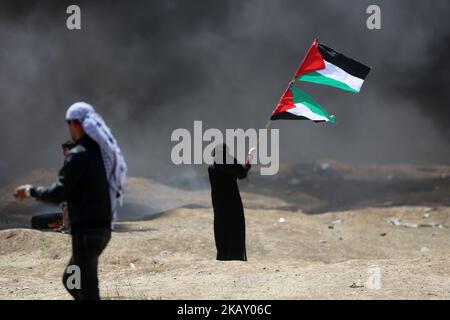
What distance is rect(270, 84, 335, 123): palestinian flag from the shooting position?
24.7 feet

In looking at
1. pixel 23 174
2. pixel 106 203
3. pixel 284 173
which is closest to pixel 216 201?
pixel 106 203

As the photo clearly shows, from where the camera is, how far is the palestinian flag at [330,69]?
7.55 m

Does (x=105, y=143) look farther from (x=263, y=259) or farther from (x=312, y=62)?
(x=263, y=259)

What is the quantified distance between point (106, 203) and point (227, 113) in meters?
18.1

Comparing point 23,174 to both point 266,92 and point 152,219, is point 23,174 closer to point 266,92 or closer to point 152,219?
point 152,219

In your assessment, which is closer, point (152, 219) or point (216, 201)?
point (216, 201)

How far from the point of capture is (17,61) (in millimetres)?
19094

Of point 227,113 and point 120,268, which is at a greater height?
point 227,113

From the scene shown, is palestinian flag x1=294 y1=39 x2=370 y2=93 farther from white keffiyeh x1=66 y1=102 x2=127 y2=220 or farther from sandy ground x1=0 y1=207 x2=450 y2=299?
white keffiyeh x1=66 y1=102 x2=127 y2=220

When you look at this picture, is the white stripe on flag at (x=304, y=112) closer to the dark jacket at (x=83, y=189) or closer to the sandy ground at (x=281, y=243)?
the sandy ground at (x=281, y=243)

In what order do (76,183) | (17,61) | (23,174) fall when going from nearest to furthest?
1. (76,183)
2. (23,174)
3. (17,61)

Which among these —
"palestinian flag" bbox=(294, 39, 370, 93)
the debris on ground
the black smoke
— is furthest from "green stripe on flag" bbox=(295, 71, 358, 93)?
the black smoke

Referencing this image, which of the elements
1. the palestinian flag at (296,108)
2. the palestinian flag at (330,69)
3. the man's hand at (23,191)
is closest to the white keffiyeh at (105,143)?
the man's hand at (23,191)

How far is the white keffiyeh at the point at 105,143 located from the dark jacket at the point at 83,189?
4 centimetres
